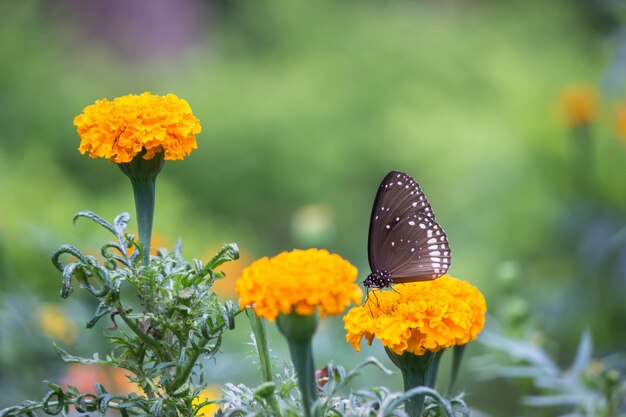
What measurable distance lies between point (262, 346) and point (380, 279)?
0.61 ft

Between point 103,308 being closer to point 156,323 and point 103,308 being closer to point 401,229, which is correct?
point 156,323

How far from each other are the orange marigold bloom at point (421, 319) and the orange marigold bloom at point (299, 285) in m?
0.08

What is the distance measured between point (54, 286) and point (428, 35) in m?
3.20

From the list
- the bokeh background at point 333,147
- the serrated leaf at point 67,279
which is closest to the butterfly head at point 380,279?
the serrated leaf at point 67,279

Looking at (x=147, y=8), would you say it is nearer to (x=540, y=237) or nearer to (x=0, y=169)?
(x=0, y=169)

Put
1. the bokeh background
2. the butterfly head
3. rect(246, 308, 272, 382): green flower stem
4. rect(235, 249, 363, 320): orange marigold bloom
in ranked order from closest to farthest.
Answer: rect(235, 249, 363, 320): orange marigold bloom, rect(246, 308, 272, 382): green flower stem, the butterfly head, the bokeh background

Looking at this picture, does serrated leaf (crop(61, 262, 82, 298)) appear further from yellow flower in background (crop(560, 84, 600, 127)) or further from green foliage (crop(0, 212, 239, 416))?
yellow flower in background (crop(560, 84, 600, 127))

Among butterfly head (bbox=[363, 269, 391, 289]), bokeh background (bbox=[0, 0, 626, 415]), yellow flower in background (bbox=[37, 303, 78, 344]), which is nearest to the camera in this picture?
butterfly head (bbox=[363, 269, 391, 289])

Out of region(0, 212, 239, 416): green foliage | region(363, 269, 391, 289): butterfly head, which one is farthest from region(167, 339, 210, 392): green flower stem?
region(363, 269, 391, 289): butterfly head

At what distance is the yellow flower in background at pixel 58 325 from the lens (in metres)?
1.69

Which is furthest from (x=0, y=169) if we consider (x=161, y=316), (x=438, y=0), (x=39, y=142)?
(x=438, y=0)

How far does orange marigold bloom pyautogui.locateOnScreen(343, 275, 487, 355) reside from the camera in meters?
0.70

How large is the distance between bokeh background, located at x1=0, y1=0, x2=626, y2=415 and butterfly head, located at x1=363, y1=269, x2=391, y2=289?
0.58 metres

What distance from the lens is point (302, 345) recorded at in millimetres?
667
